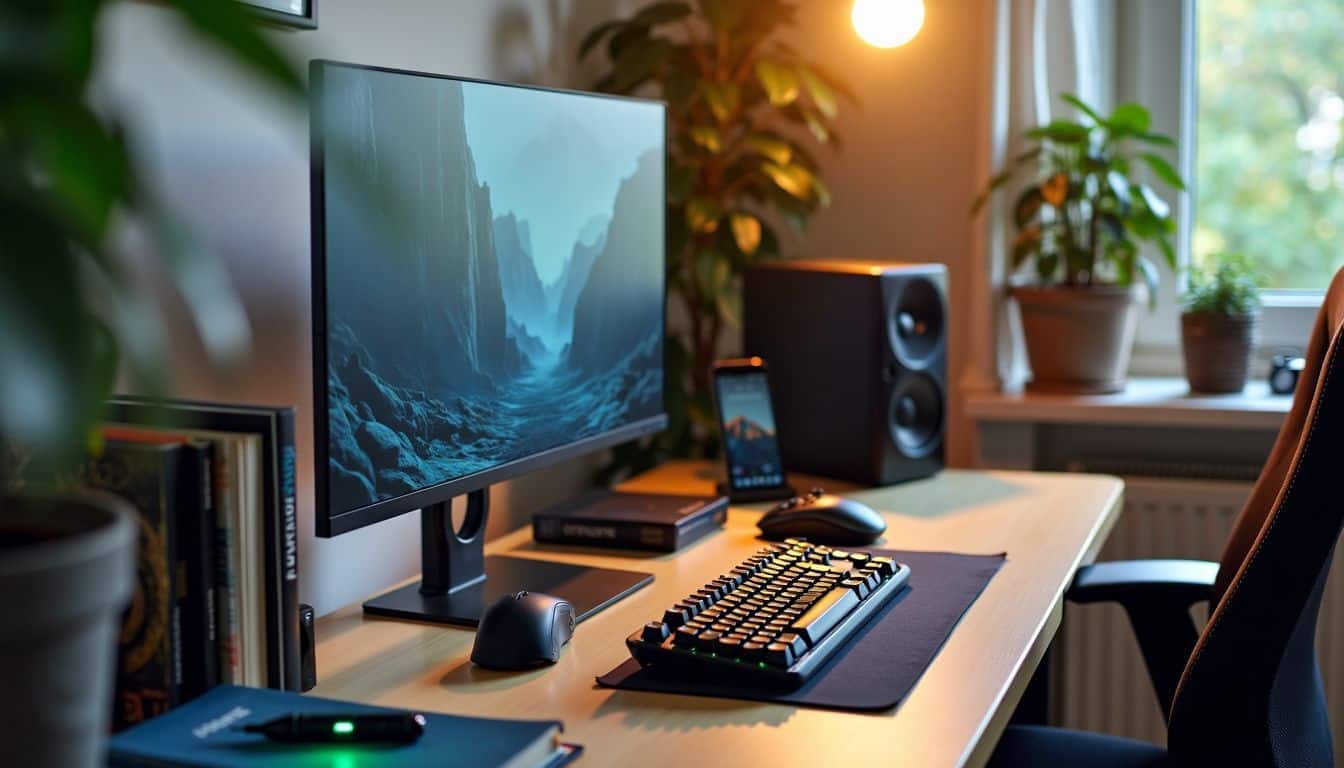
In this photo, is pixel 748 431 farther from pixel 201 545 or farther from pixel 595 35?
pixel 201 545

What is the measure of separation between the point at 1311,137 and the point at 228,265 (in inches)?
76.7

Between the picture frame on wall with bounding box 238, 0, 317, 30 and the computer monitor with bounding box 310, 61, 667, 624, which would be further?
the picture frame on wall with bounding box 238, 0, 317, 30

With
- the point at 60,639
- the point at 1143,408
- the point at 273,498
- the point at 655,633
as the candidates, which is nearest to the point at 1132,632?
the point at 1143,408

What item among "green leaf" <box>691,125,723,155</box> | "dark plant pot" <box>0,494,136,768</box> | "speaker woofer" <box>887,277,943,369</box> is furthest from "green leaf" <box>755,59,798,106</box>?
"dark plant pot" <box>0,494,136,768</box>

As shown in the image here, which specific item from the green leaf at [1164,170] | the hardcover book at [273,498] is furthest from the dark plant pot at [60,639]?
the green leaf at [1164,170]

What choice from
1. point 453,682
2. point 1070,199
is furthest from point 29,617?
point 1070,199

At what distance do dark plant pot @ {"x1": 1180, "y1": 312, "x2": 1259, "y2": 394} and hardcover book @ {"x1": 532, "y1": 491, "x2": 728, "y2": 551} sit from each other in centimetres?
99

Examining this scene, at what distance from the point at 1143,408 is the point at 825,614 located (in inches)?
47.4

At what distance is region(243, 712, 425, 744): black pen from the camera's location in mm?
923

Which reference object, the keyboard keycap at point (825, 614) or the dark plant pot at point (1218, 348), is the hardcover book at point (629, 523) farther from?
the dark plant pot at point (1218, 348)

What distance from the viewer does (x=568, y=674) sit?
3.91 feet

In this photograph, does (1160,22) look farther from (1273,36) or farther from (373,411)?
(373,411)

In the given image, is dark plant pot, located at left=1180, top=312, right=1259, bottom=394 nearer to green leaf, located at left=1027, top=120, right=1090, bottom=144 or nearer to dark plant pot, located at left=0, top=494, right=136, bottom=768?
green leaf, located at left=1027, top=120, right=1090, bottom=144

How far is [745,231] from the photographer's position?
2150 millimetres
